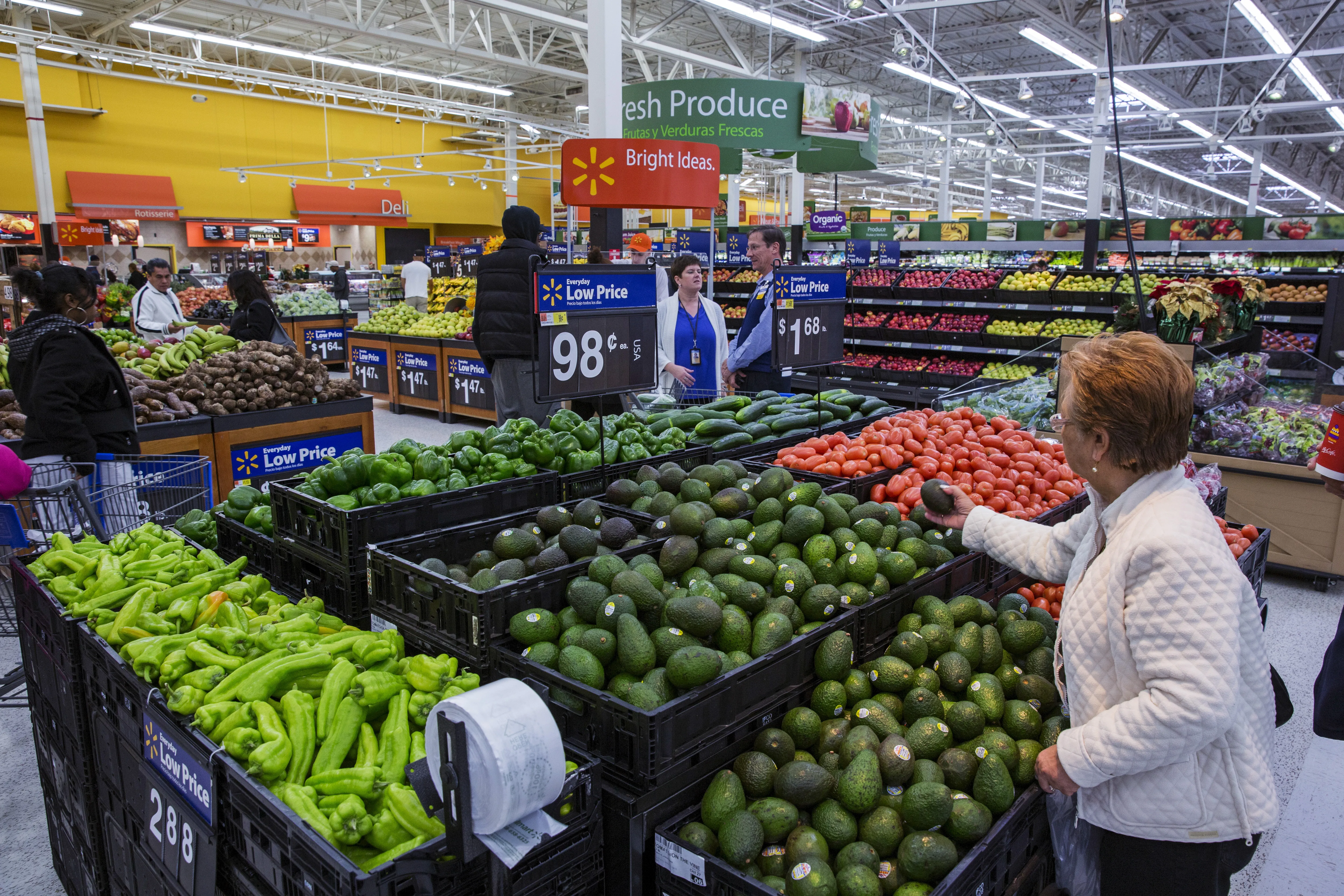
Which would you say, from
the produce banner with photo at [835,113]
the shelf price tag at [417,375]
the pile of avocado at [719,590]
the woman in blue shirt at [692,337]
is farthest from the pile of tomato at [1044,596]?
the shelf price tag at [417,375]

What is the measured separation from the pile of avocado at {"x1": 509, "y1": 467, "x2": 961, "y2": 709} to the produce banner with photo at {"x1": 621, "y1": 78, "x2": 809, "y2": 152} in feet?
17.6

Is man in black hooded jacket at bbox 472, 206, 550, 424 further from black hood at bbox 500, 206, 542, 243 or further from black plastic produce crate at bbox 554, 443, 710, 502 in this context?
black plastic produce crate at bbox 554, 443, 710, 502

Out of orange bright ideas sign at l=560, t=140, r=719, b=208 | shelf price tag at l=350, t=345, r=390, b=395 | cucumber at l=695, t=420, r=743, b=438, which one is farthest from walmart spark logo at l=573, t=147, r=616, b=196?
shelf price tag at l=350, t=345, r=390, b=395

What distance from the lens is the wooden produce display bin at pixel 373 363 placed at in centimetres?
1049

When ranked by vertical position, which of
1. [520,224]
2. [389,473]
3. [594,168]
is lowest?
[389,473]

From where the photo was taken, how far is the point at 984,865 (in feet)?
5.23

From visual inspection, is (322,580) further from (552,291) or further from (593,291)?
(593,291)

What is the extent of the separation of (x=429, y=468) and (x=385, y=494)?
0.90ft

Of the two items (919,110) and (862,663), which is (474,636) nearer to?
(862,663)

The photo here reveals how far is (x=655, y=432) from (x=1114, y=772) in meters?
2.52

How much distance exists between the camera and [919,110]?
24.4 m

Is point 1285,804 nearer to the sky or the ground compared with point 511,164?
nearer to the ground

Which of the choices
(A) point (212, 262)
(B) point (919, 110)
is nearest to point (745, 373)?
(A) point (212, 262)

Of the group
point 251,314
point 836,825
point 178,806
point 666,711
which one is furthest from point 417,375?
point 836,825
